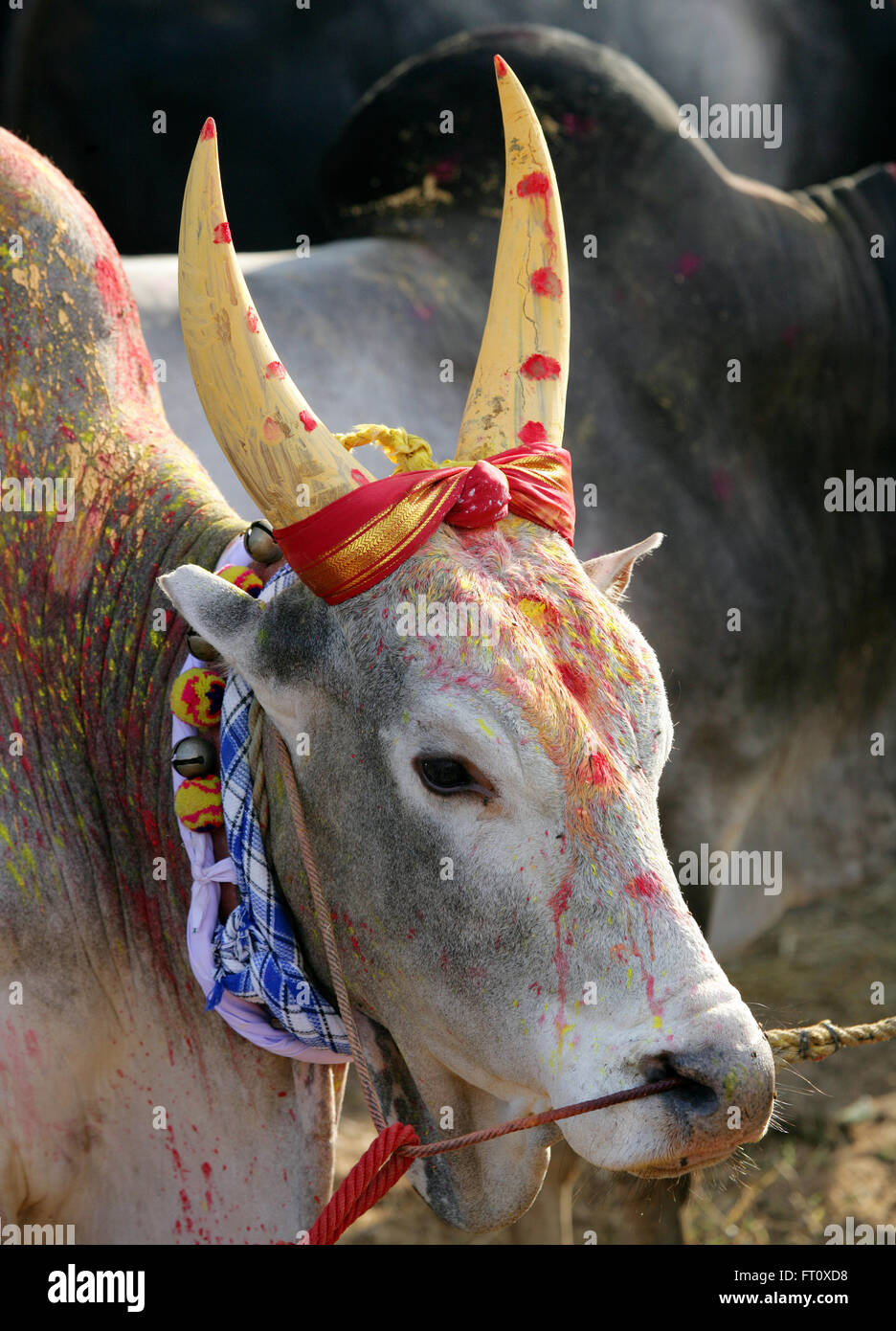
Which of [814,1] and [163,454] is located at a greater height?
[814,1]

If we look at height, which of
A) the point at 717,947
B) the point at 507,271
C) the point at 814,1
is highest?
the point at 814,1

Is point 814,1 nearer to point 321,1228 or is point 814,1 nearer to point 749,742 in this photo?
point 749,742

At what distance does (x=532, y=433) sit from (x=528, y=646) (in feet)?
1.59

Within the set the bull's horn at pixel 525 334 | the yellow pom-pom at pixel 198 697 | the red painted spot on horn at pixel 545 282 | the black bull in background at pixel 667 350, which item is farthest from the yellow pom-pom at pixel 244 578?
the black bull in background at pixel 667 350

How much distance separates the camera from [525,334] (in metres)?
2.30

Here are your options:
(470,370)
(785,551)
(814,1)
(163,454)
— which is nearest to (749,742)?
(785,551)

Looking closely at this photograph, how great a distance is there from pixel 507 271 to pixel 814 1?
620cm

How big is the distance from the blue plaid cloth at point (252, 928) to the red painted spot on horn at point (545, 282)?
621 mm

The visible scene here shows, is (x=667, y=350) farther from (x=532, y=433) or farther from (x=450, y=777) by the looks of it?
(x=450, y=777)

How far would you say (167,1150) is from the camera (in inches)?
95.2

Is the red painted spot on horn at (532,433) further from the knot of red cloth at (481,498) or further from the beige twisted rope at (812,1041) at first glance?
the beige twisted rope at (812,1041)

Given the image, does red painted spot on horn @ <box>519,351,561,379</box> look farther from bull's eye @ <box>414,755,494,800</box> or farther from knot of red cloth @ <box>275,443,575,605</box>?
bull's eye @ <box>414,755,494,800</box>

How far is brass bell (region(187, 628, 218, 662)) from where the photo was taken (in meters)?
2.27

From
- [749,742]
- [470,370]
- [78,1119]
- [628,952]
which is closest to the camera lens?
[628,952]
